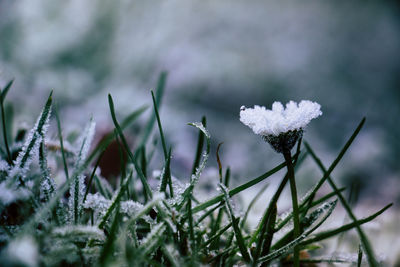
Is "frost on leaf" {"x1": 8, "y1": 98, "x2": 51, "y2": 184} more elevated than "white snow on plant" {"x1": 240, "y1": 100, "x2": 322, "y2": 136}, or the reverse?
"frost on leaf" {"x1": 8, "y1": 98, "x2": 51, "y2": 184}

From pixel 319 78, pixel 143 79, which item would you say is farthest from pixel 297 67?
pixel 143 79

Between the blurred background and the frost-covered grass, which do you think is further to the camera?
the blurred background

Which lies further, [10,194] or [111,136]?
[111,136]

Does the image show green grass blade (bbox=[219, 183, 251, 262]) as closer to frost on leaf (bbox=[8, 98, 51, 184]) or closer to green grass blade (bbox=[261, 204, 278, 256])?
green grass blade (bbox=[261, 204, 278, 256])

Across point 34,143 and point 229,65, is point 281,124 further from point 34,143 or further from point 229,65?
point 229,65

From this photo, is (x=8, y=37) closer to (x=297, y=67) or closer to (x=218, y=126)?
(x=218, y=126)

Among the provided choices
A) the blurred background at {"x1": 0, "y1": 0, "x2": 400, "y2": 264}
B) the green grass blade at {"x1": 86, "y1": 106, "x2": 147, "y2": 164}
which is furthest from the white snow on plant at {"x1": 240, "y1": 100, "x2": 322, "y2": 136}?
the blurred background at {"x1": 0, "y1": 0, "x2": 400, "y2": 264}

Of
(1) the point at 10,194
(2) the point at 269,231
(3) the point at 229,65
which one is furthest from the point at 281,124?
(3) the point at 229,65

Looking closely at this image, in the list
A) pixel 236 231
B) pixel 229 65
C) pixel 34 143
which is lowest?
pixel 236 231

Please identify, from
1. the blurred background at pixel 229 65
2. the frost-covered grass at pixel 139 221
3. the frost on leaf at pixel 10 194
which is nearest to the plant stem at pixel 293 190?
the frost-covered grass at pixel 139 221
